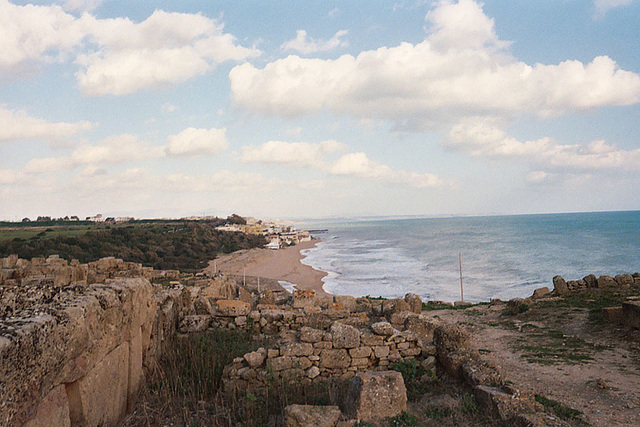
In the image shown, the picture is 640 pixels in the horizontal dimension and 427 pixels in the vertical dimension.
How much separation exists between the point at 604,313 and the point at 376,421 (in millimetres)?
11131

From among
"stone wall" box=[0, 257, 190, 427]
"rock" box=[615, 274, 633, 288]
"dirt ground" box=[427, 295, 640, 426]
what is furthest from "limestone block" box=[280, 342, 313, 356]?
"rock" box=[615, 274, 633, 288]

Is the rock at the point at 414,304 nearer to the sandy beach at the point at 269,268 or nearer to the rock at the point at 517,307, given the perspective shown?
the rock at the point at 517,307

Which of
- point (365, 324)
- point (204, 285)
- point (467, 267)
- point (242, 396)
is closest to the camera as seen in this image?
point (242, 396)

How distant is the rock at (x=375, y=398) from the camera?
492cm

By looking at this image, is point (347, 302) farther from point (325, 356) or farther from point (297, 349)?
point (297, 349)

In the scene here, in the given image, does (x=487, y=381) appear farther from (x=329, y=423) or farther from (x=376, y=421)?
(x=329, y=423)

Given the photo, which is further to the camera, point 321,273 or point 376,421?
→ point 321,273

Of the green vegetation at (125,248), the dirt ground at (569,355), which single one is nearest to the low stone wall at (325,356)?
the dirt ground at (569,355)

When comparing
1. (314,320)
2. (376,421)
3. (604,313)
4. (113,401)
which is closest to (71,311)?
(113,401)

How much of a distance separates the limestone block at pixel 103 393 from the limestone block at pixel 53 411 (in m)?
0.18

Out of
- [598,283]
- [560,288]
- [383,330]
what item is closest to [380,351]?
[383,330]

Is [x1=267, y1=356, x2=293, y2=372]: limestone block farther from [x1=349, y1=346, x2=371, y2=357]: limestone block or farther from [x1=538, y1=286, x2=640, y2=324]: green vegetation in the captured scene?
[x1=538, y1=286, x2=640, y2=324]: green vegetation

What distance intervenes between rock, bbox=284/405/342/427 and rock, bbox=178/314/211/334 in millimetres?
4848

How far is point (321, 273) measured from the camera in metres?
40.3
